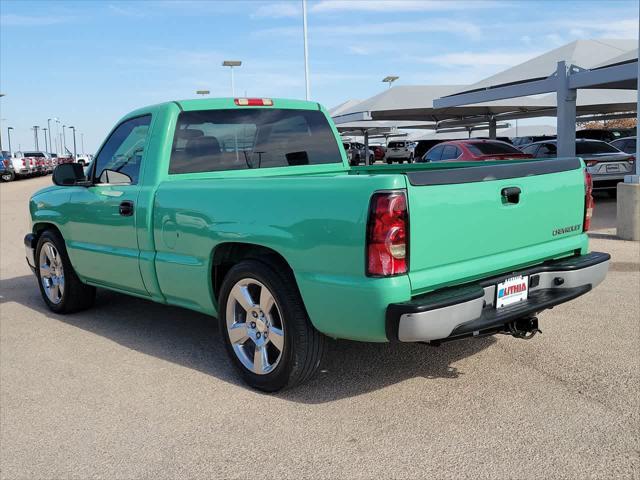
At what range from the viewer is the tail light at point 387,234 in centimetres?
329

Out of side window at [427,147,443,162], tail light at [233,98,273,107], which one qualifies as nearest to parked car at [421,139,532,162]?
side window at [427,147,443,162]

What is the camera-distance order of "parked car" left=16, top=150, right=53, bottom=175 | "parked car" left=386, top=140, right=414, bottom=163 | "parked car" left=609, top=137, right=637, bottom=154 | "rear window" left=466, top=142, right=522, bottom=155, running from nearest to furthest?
"rear window" left=466, top=142, right=522, bottom=155, "parked car" left=609, top=137, right=637, bottom=154, "parked car" left=16, top=150, right=53, bottom=175, "parked car" left=386, top=140, right=414, bottom=163

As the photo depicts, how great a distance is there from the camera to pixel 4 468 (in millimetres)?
3318

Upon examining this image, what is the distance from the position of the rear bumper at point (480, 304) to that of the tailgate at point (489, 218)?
3.2 inches

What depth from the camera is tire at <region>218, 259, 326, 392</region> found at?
151 inches

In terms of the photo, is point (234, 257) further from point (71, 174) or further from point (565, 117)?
point (565, 117)

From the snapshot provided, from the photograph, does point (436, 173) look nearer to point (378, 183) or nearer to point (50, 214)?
point (378, 183)

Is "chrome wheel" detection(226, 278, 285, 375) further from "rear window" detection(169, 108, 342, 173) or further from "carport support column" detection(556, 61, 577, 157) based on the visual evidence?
"carport support column" detection(556, 61, 577, 157)

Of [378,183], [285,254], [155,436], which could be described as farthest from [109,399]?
[378,183]

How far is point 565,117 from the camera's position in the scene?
14.5 metres

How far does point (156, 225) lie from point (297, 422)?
6.12 feet

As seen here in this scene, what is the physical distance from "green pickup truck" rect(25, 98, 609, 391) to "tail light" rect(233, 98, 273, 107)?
0.02 meters

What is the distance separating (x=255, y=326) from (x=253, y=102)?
2.05 meters

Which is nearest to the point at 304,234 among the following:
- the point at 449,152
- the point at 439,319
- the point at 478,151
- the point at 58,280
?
the point at 439,319
